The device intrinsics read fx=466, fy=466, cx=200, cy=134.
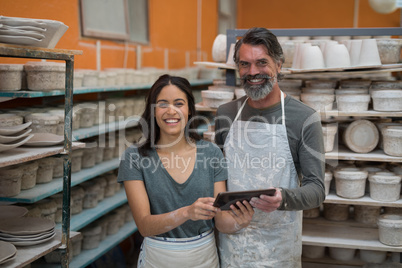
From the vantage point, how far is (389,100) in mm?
3287

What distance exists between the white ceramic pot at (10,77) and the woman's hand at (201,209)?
1.25 meters

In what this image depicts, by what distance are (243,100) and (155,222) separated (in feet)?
2.89

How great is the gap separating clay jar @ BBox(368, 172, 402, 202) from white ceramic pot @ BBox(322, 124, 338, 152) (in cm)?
38

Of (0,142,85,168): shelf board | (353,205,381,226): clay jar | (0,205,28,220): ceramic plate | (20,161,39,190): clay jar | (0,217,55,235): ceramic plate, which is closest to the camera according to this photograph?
(0,142,85,168): shelf board

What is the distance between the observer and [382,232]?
340 cm

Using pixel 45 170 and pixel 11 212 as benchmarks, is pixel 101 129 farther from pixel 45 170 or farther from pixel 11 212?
pixel 11 212

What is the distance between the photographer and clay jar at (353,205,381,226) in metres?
3.79

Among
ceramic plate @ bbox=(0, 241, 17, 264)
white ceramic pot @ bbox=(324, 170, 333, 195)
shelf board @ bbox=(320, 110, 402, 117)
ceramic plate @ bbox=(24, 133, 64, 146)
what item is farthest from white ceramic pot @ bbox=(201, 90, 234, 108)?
ceramic plate @ bbox=(0, 241, 17, 264)

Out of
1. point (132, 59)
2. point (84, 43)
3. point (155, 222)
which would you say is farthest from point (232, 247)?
point (132, 59)

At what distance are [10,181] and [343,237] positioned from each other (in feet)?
7.89

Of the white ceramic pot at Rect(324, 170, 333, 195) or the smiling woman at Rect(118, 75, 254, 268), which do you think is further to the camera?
the white ceramic pot at Rect(324, 170, 333, 195)

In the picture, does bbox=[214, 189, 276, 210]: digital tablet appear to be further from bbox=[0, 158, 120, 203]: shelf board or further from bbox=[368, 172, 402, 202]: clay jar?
bbox=[368, 172, 402, 202]: clay jar

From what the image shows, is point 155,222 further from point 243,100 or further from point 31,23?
point 31,23

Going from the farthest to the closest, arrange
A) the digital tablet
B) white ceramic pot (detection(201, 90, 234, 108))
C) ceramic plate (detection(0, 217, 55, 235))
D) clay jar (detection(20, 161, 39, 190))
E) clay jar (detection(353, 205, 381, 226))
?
1. clay jar (detection(353, 205, 381, 226))
2. white ceramic pot (detection(201, 90, 234, 108))
3. clay jar (detection(20, 161, 39, 190))
4. ceramic plate (detection(0, 217, 55, 235))
5. the digital tablet
